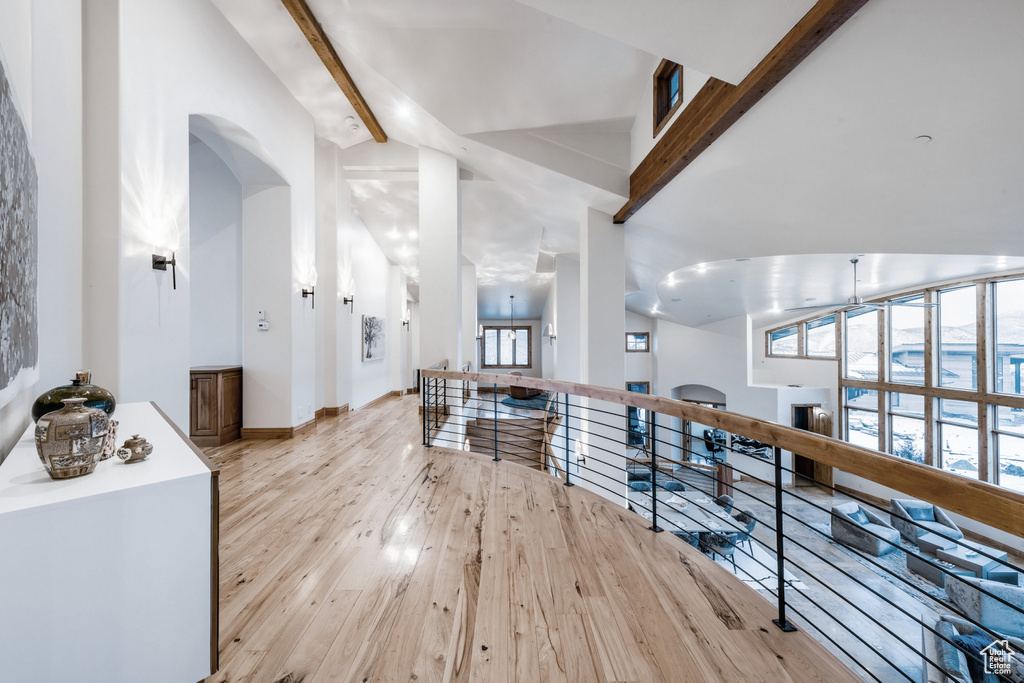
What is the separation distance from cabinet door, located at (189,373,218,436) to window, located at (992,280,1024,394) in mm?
12104

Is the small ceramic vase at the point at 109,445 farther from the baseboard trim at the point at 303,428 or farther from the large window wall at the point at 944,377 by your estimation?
the large window wall at the point at 944,377

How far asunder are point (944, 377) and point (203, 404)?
12643mm

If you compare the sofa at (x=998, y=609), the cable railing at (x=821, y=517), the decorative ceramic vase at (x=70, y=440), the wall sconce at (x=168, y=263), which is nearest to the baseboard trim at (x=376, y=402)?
the cable railing at (x=821, y=517)

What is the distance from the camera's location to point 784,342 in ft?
43.3

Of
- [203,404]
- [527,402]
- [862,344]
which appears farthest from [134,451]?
[862,344]

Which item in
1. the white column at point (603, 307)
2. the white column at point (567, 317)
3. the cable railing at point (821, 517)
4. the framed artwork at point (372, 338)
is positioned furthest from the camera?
the white column at point (567, 317)

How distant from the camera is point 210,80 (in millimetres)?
3689

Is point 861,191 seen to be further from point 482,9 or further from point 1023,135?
point 482,9

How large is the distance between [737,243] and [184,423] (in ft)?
17.9

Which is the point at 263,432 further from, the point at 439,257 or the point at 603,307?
the point at 603,307

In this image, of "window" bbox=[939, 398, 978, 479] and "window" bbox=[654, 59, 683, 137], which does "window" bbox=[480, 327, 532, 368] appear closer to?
"window" bbox=[939, 398, 978, 479]

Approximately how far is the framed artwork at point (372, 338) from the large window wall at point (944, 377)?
8.55 m

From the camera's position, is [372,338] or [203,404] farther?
[372,338]

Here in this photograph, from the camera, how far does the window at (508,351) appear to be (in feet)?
52.2
